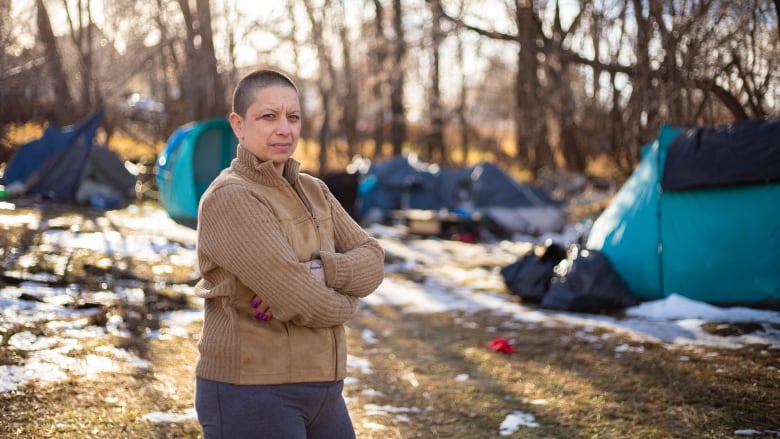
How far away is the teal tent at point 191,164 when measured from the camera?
12.0 meters

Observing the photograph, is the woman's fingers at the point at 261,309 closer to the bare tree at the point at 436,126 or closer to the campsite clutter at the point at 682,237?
the campsite clutter at the point at 682,237

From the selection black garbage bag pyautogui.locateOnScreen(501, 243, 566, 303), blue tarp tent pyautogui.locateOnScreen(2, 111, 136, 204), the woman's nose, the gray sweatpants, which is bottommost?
black garbage bag pyautogui.locateOnScreen(501, 243, 566, 303)

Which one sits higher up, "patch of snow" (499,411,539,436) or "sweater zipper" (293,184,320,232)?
"sweater zipper" (293,184,320,232)

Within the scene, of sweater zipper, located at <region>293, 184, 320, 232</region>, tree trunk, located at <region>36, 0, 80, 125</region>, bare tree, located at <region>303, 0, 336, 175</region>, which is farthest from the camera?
bare tree, located at <region>303, 0, 336, 175</region>

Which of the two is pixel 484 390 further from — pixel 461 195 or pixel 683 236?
pixel 461 195

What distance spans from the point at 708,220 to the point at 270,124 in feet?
18.4

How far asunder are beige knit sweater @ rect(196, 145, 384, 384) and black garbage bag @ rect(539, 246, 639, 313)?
5.06 metres

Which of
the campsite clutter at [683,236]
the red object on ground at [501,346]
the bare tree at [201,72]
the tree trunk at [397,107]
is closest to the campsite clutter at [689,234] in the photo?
the campsite clutter at [683,236]

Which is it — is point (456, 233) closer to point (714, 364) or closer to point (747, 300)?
point (747, 300)

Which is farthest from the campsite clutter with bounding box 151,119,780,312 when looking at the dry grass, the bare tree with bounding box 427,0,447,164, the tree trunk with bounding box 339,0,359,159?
the tree trunk with bounding box 339,0,359,159

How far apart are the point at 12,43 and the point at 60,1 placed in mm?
6213

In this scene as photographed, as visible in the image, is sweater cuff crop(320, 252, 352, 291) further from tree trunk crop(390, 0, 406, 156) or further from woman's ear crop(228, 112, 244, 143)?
tree trunk crop(390, 0, 406, 156)

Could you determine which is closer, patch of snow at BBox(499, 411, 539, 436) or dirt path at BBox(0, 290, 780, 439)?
dirt path at BBox(0, 290, 780, 439)

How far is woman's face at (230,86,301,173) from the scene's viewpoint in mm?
2287
